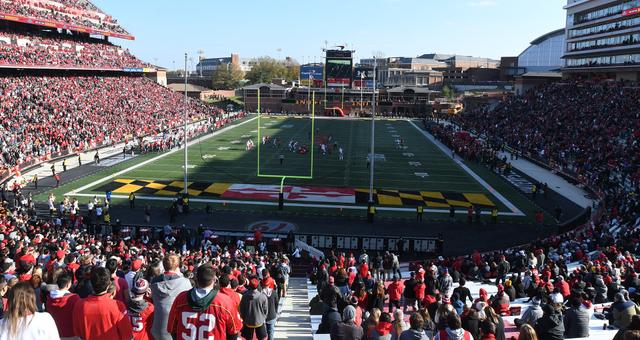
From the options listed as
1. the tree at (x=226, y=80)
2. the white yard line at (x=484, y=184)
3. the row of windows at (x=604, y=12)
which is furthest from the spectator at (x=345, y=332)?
the tree at (x=226, y=80)

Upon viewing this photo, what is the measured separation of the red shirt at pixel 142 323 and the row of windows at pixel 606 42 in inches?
2164

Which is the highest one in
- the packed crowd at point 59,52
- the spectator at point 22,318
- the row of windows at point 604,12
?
the row of windows at point 604,12

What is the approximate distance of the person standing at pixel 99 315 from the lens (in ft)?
13.6

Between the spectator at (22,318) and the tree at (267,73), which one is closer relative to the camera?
the spectator at (22,318)

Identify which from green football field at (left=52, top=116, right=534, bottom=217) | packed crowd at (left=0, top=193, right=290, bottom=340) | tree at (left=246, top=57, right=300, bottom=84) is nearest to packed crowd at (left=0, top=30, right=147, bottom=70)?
green football field at (left=52, top=116, right=534, bottom=217)

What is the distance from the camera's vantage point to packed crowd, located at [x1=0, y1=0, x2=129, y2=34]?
46.6m

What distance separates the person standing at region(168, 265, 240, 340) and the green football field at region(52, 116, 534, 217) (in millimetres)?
21105

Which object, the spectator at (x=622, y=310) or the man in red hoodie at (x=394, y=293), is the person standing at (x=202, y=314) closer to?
the spectator at (x=622, y=310)

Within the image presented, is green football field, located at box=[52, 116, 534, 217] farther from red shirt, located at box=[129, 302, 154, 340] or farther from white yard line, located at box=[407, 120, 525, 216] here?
red shirt, located at box=[129, 302, 154, 340]

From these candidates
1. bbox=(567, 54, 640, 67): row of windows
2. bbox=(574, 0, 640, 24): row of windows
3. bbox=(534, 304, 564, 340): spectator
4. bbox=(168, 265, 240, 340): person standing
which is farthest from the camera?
bbox=(574, 0, 640, 24): row of windows

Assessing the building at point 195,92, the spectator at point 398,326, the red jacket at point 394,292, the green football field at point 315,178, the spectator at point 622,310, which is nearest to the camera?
the spectator at point 398,326

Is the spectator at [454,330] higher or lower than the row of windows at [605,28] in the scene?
lower

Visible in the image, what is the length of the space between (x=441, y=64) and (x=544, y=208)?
451 feet

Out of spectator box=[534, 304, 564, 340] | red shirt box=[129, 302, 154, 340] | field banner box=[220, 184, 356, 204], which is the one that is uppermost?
red shirt box=[129, 302, 154, 340]
